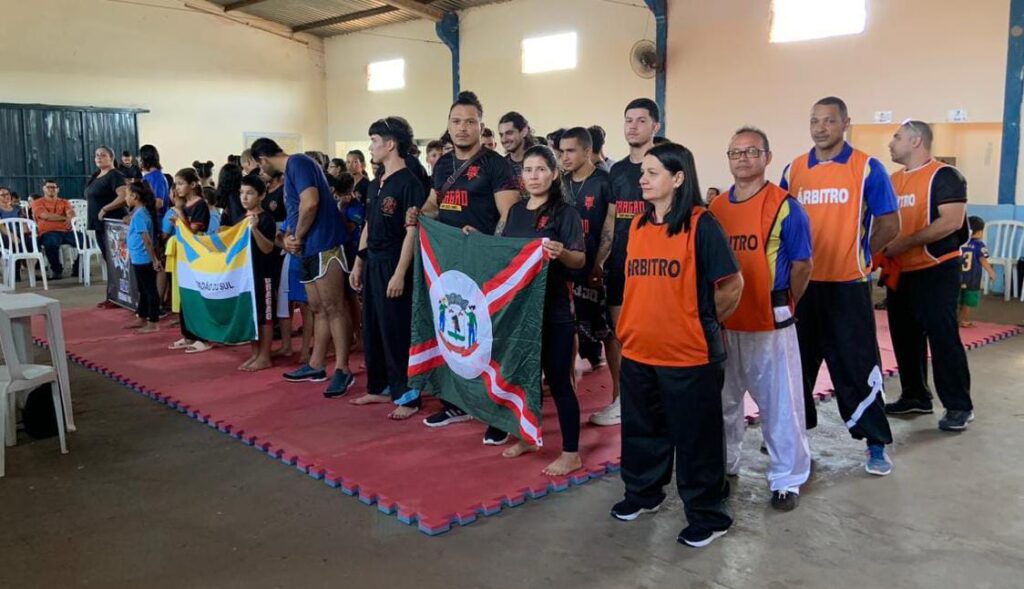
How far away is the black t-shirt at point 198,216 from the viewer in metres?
6.20

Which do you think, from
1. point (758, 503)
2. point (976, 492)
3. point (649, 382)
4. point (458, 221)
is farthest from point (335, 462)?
point (976, 492)

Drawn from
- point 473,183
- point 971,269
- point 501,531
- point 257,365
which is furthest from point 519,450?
point 971,269

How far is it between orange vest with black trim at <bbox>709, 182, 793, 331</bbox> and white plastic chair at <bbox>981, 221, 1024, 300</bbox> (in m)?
7.00

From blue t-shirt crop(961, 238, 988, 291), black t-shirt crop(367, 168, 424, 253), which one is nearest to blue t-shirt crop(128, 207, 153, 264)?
black t-shirt crop(367, 168, 424, 253)

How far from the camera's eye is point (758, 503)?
3.29m

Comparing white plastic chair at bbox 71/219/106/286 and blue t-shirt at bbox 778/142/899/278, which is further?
white plastic chair at bbox 71/219/106/286

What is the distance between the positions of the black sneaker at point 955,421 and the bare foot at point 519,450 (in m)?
2.17

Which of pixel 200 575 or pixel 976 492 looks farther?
pixel 976 492

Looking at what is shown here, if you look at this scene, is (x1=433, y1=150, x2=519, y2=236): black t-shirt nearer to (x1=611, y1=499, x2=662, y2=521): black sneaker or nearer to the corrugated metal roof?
(x1=611, y1=499, x2=662, y2=521): black sneaker

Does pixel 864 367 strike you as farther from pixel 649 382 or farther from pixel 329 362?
pixel 329 362

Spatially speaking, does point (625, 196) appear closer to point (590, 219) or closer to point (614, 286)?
point (590, 219)

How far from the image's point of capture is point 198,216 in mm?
6242

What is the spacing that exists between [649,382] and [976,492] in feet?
5.38

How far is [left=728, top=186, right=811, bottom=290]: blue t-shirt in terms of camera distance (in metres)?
3.03
